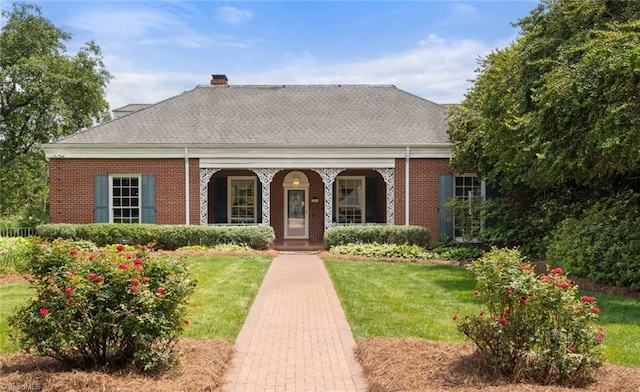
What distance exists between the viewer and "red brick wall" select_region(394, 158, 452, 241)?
20000mm

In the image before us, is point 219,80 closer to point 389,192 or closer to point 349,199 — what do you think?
point 349,199

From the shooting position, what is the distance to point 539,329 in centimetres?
526

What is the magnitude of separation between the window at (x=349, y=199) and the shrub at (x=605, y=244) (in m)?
8.93

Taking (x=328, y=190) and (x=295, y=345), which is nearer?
(x=295, y=345)

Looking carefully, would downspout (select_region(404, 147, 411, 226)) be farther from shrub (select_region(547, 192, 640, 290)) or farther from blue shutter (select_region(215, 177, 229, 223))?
blue shutter (select_region(215, 177, 229, 223))

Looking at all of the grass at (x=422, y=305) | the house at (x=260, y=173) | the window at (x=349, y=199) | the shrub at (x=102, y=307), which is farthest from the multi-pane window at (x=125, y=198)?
the shrub at (x=102, y=307)

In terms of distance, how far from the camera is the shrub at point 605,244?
11.4m

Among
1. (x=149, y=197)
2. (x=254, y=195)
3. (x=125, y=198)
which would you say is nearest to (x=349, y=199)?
(x=254, y=195)

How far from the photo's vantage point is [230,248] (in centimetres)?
1866

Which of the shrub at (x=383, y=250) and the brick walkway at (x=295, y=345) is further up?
the shrub at (x=383, y=250)

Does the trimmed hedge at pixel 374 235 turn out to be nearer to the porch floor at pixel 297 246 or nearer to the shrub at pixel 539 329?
the porch floor at pixel 297 246

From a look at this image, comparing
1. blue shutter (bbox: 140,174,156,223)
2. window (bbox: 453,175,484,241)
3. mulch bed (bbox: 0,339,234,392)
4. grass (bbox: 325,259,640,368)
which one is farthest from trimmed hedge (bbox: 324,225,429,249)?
mulch bed (bbox: 0,339,234,392)

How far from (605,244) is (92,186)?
52.6 ft

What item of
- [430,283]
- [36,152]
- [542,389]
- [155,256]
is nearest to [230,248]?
[430,283]
